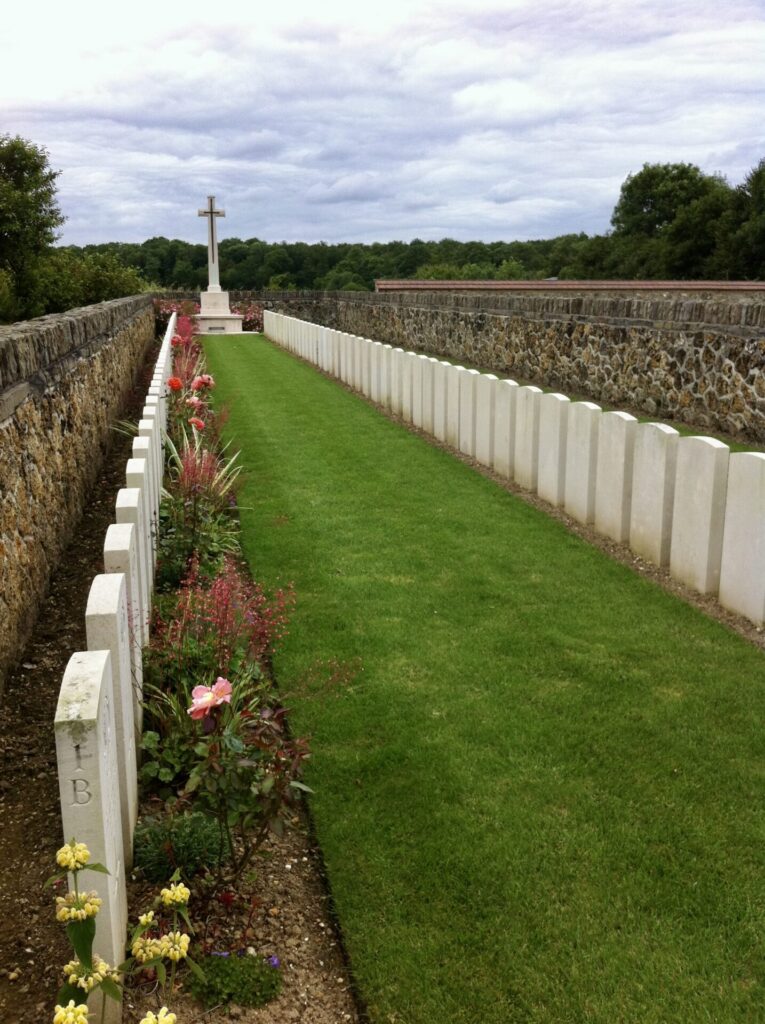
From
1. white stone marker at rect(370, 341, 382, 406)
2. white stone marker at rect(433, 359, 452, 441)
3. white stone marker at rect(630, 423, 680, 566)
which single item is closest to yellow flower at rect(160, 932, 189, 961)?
white stone marker at rect(630, 423, 680, 566)

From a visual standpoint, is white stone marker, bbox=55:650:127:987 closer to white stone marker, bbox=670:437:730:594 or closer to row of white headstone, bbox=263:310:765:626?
row of white headstone, bbox=263:310:765:626

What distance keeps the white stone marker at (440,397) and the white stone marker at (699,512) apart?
4.78 m

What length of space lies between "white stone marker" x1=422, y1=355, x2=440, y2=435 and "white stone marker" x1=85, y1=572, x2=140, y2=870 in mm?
7994

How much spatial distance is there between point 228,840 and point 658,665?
8.28ft

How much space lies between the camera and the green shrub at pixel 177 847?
2941 mm

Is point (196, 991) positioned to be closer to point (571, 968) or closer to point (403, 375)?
point (571, 968)

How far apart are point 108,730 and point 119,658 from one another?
1.30 feet

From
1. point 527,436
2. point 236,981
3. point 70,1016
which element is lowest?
point 236,981

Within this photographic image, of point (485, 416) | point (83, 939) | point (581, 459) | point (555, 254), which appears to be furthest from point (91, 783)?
point (555, 254)

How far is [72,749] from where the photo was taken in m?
2.23

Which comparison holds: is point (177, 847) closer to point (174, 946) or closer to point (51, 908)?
point (51, 908)

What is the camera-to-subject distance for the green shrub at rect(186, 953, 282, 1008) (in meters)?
2.53

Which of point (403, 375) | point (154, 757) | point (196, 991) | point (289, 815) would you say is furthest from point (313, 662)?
point (403, 375)

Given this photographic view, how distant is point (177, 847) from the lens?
2955mm
